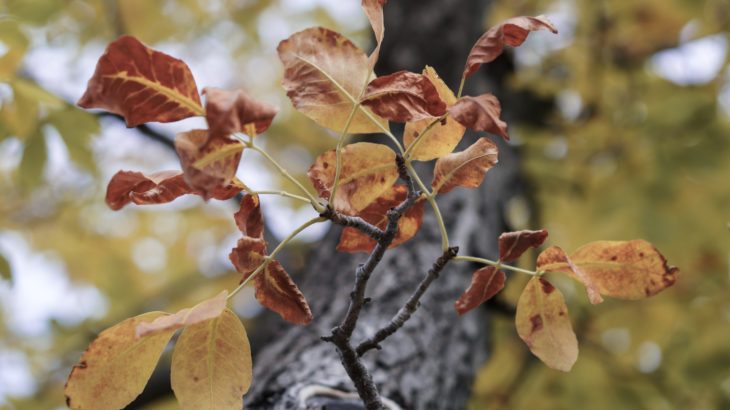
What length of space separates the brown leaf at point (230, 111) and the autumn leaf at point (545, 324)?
325mm

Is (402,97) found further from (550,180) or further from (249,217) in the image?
(550,180)

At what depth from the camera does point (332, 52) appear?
1.90ft

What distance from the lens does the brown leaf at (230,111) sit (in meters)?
0.48

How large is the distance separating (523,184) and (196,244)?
A: 1.82 m

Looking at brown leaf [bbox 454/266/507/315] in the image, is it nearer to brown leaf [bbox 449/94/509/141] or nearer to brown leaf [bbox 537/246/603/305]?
brown leaf [bbox 537/246/603/305]

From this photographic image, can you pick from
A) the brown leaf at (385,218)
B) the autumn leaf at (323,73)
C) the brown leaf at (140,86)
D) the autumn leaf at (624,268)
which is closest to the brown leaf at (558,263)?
the autumn leaf at (624,268)

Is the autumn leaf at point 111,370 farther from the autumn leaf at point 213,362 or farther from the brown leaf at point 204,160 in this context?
the brown leaf at point 204,160

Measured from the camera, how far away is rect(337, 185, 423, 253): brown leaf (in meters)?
0.69

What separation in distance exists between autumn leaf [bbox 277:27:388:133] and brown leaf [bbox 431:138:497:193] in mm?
113

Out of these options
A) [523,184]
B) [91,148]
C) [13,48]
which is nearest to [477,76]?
[523,184]

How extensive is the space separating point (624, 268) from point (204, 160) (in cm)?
41

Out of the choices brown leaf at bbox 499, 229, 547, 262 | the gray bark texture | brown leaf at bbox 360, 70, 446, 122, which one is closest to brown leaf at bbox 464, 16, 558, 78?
brown leaf at bbox 360, 70, 446, 122

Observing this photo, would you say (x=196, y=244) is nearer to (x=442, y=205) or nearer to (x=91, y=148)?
(x=91, y=148)

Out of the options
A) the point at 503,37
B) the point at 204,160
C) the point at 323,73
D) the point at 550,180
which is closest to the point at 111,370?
the point at 204,160
